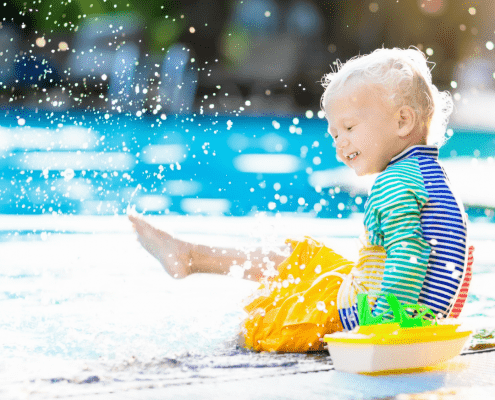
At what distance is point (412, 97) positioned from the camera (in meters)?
1.48

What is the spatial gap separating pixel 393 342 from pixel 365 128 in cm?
53

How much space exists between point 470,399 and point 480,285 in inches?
81.4

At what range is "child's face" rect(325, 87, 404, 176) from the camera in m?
1.48

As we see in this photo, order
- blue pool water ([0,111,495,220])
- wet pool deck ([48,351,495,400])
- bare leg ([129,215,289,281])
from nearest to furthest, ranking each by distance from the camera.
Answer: wet pool deck ([48,351,495,400]) < bare leg ([129,215,289,281]) < blue pool water ([0,111,495,220])

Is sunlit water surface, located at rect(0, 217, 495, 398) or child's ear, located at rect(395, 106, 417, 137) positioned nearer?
sunlit water surface, located at rect(0, 217, 495, 398)

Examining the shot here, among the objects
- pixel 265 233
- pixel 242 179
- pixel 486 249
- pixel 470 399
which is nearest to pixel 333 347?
pixel 470 399

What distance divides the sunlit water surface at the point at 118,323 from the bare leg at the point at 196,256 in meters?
0.10

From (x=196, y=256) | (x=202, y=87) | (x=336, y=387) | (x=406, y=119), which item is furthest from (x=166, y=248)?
(x=202, y=87)

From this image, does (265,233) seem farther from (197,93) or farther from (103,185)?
(197,93)

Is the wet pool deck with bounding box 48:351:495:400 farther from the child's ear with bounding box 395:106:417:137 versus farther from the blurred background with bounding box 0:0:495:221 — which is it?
the blurred background with bounding box 0:0:495:221

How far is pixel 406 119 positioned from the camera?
4.86ft

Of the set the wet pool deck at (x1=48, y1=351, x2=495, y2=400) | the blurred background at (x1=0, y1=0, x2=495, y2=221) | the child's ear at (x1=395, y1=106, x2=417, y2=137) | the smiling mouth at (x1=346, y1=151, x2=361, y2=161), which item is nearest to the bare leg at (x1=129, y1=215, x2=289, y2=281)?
the smiling mouth at (x1=346, y1=151, x2=361, y2=161)

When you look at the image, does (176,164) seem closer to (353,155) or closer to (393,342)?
(353,155)

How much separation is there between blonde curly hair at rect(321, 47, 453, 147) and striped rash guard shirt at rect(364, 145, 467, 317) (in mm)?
160
